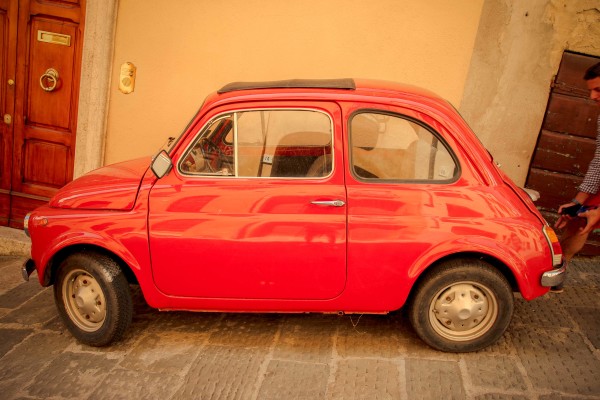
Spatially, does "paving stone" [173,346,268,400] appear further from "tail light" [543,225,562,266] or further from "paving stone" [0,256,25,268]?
"paving stone" [0,256,25,268]

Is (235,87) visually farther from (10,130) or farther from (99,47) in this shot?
(10,130)

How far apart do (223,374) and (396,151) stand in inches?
75.2

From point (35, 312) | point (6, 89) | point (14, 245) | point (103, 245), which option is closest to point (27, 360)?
point (35, 312)

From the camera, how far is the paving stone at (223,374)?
331cm

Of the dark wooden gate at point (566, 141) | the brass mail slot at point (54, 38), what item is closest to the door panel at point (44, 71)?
the brass mail slot at point (54, 38)

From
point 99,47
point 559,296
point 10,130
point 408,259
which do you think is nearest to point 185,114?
point 99,47

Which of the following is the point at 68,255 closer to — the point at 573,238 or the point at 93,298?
the point at 93,298

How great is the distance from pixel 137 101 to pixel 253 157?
9.48 feet

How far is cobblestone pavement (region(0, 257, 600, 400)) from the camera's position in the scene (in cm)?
334

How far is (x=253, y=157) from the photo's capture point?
11.5 ft

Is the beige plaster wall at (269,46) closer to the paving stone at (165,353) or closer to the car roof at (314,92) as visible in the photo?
the car roof at (314,92)

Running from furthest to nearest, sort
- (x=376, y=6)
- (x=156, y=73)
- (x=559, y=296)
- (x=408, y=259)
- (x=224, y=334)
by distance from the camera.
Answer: (x=156, y=73) < (x=376, y=6) < (x=559, y=296) < (x=224, y=334) < (x=408, y=259)

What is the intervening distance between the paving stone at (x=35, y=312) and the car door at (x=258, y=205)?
149 cm

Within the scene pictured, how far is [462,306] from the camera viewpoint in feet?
11.6
